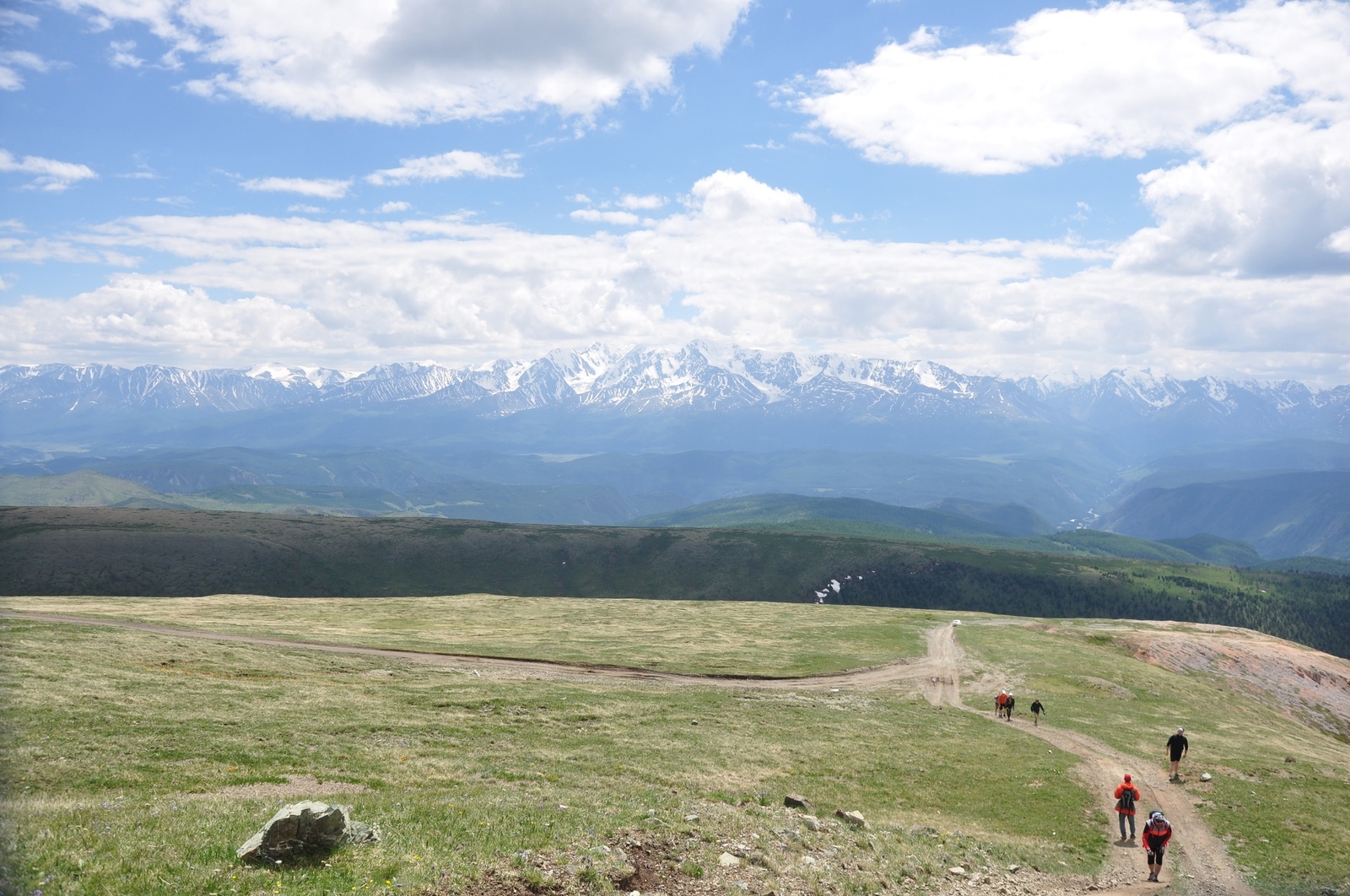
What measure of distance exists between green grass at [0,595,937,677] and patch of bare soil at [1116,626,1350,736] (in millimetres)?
30653

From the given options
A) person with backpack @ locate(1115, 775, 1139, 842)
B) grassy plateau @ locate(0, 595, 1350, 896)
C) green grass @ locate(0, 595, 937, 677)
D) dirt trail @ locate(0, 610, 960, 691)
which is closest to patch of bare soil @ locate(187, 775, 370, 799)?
grassy plateau @ locate(0, 595, 1350, 896)

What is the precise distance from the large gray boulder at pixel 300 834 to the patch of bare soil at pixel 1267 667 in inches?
3817

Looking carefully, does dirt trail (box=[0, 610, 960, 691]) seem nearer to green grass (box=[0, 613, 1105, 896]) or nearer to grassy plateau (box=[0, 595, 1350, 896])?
grassy plateau (box=[0, 595, 1350, 896])

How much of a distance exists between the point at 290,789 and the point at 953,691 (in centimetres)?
5905

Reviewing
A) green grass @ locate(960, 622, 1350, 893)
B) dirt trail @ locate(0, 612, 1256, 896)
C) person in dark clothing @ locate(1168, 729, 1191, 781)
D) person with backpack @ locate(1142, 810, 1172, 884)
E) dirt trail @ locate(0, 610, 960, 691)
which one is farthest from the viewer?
dirt trail @ locate(0, 610, 960, 691)

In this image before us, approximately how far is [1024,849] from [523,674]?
3981cm

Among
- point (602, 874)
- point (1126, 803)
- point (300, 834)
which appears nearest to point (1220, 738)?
point (1126, 803)

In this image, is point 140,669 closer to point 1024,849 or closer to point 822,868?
point 822,868

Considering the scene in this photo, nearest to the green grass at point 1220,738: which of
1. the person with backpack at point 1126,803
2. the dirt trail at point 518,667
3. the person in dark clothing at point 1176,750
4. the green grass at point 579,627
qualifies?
the person in dark clothing at point 1176,750

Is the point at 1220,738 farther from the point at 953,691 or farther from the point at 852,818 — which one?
the point at 852,818

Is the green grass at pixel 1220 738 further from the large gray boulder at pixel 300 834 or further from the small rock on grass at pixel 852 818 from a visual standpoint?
the large gray boulder at pixel 300 834

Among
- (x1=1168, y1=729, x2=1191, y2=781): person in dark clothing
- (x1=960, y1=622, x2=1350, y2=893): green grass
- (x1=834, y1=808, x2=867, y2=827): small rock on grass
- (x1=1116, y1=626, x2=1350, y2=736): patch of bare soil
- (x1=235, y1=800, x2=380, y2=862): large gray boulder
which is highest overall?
(x1=235, y1=800, x2=380, y2=862): large gray boulder

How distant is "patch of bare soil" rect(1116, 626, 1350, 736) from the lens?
80.3m

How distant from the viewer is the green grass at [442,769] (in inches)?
750
